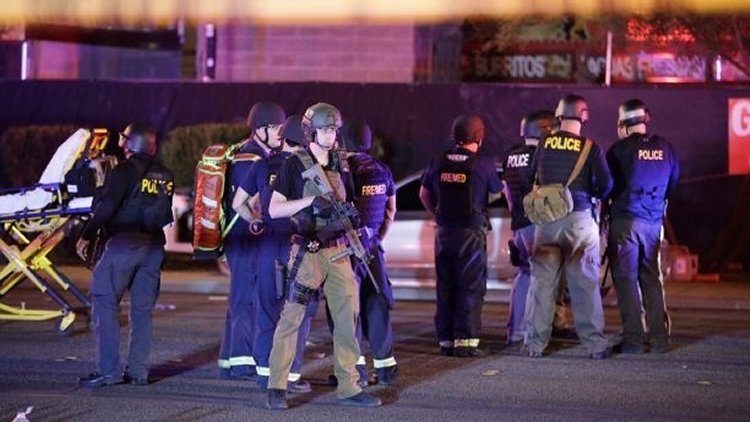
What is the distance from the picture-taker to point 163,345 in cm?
1315

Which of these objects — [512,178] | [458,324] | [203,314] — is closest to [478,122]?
[512,178]

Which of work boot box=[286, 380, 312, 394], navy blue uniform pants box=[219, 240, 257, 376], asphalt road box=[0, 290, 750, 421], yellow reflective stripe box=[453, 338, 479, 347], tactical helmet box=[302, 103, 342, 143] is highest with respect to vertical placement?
tactical helmet box=[302, 103, 342, 143]

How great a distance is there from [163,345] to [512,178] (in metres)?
3.35

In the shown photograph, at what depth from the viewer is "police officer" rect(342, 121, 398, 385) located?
10.8 metres

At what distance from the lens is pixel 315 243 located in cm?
974

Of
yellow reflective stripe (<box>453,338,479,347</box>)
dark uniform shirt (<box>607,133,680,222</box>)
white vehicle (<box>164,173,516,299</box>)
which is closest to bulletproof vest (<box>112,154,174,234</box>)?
yellow reflective stripe (<box>453,338,479,347</box>)

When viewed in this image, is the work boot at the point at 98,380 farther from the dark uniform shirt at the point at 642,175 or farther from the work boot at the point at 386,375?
the dark uniform shirt at the point at 642,175

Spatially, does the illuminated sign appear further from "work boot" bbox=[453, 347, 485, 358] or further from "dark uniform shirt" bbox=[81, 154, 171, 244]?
"dark uniform shirt" bbox=[81, 154, 171, 244]

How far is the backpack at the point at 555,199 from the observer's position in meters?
12.1

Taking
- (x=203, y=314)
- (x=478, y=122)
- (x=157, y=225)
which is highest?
(x=478, y=122)

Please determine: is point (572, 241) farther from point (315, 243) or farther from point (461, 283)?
point (315, 243)

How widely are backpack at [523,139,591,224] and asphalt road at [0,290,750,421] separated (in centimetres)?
118

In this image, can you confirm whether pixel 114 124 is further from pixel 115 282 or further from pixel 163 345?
pixel 115 282

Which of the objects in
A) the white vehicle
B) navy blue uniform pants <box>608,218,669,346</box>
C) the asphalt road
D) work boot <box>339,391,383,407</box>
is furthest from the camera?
the white vehicle
